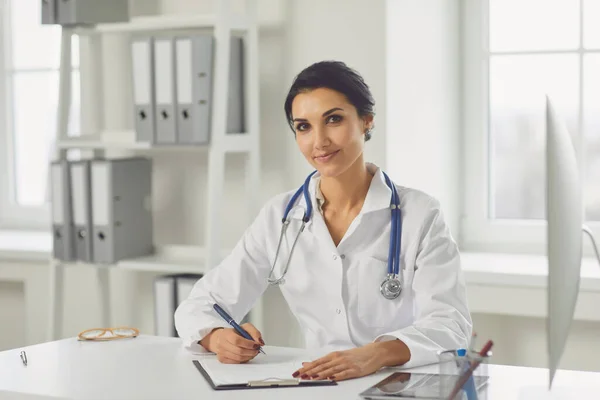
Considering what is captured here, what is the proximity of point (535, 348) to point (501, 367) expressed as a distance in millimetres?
1331

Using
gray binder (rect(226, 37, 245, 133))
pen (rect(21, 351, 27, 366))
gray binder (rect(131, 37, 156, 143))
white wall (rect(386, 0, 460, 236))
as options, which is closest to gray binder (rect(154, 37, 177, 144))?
gray binder (rect(131, 37, 156, 143))

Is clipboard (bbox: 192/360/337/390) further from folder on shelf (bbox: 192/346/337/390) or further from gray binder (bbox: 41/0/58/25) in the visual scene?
gray binder (bbox: 41/0/58/25)

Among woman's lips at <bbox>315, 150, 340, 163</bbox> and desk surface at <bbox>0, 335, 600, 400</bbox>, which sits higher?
woman's lips at <bbox>315, 150, 340, 163</bbox>

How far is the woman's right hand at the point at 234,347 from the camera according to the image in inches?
74.2

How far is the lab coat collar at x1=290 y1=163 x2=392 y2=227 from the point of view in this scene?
215 cm

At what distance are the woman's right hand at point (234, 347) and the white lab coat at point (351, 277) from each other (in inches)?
2.4

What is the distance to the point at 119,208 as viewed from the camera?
3.30 metres

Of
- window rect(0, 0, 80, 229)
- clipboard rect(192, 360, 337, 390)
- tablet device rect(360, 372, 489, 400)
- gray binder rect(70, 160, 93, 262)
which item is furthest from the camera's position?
window rect(0, 0, 80, 229)

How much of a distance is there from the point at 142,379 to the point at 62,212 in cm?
171

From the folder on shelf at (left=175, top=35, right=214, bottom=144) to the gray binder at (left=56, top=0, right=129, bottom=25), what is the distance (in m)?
0.40

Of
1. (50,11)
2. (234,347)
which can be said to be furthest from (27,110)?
(234,347)

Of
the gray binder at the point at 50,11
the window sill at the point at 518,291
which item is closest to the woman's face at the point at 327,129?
the window sill at the point at 518,291

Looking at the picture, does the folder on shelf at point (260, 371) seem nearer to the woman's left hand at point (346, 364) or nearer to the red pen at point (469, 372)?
the woman's left hand at point (346, 364)

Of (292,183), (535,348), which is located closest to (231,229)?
(292,183)
